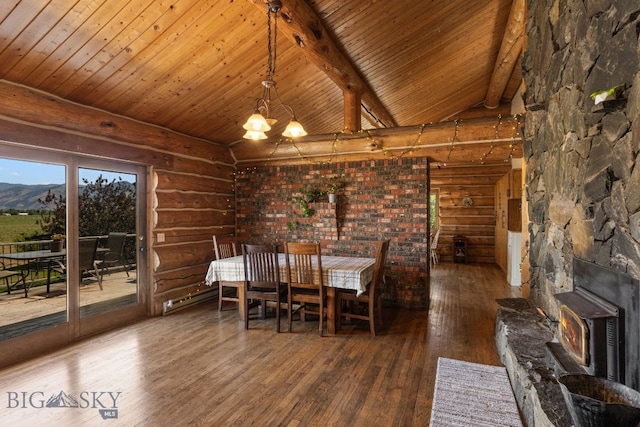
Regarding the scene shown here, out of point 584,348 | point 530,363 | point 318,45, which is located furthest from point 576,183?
point 318,45

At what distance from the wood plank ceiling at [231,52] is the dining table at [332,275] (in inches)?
84.4

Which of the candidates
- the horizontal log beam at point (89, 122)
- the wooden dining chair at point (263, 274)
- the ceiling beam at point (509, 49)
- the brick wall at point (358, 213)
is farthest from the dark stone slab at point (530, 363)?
the horizontal log beam at point (89, 122)

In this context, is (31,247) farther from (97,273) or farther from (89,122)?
(89,122)

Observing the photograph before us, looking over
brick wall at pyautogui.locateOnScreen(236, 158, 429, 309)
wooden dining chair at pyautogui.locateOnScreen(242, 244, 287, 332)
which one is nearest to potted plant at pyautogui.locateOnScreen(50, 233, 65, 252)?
wooden dining chair at pyautogui.locateOnScreen(242, 244, 287, 332)

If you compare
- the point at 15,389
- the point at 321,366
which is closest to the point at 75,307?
the point at 15,389

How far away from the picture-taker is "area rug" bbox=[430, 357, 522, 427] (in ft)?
7.58

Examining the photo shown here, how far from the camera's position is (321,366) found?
3.14 meters

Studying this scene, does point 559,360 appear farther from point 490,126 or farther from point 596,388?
point 490,126

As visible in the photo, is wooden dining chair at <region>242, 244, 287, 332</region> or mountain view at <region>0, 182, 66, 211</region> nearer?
mountain view at <region>0, 182, 66, 211</region>

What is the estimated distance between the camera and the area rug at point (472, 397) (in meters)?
2.31

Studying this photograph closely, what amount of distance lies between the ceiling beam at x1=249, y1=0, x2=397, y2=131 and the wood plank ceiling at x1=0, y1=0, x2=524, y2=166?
0.01 m

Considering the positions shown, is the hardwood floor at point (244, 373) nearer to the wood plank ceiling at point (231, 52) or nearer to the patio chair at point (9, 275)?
the patio chair at point (9, 275)

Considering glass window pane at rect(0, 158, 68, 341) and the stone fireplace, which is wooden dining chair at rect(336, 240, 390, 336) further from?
glass window pane at rect(0, 158, 68, 341)

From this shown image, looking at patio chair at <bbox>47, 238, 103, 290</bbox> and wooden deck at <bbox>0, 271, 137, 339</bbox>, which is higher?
patio chair at <bbox>47, 238, 103, 290</bbox>
